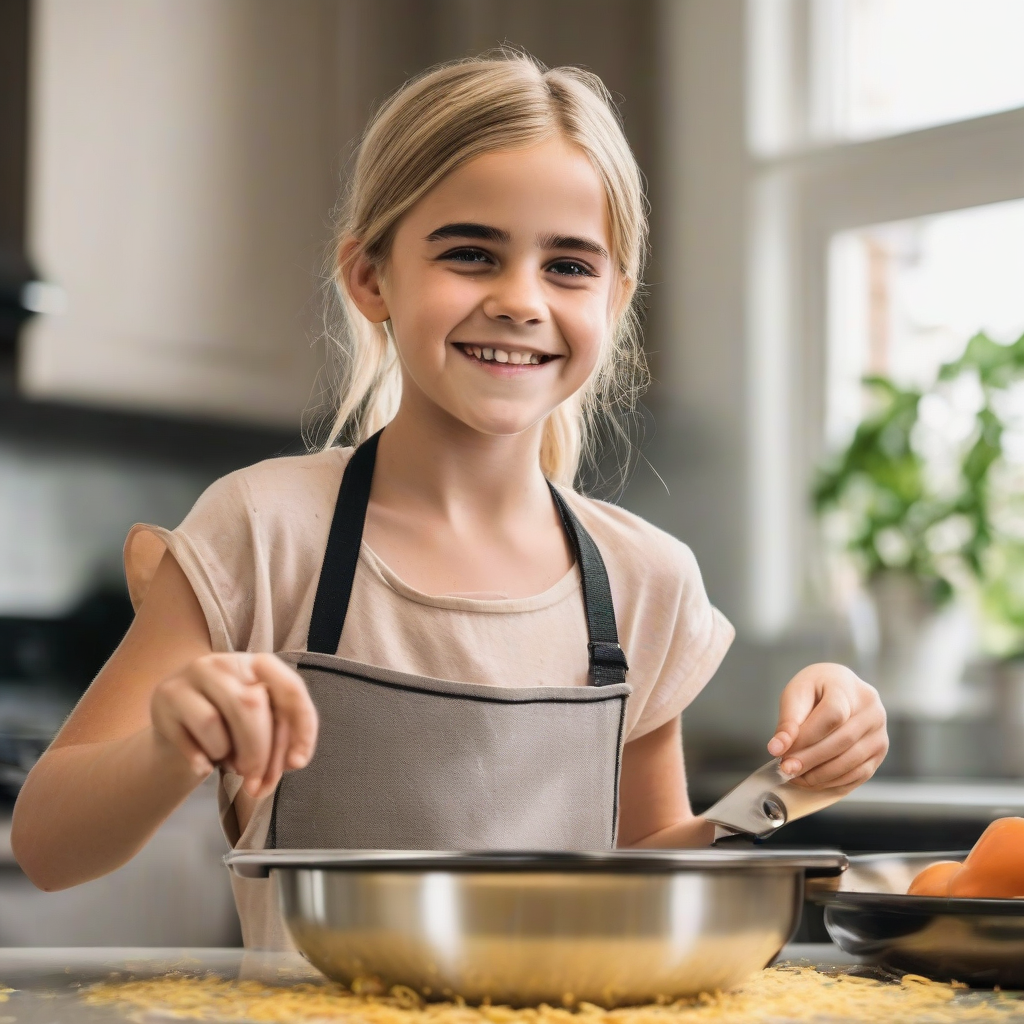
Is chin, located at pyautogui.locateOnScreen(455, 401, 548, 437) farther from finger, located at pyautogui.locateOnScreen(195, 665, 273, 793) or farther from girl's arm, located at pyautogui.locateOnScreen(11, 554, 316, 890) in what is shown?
finger, located at pyautogui.locateOnScreen(195, 665, 273, 793)

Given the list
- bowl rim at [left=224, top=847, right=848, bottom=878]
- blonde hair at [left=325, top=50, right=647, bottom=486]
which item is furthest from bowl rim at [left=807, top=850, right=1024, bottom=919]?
blonde hair at [left=325, top=50, right=647, bottom=486]

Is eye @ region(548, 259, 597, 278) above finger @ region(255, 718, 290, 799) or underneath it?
above

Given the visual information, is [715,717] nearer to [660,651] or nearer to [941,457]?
[941,457]

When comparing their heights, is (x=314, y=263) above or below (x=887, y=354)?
above

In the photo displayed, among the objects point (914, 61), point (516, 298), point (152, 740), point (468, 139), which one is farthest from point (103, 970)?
point (914, 61)

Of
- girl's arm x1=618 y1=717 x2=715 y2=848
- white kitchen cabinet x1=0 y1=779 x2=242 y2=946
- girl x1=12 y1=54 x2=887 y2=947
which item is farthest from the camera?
white kitchen cabinet x1=0 y1=779 x2=242 y2=946

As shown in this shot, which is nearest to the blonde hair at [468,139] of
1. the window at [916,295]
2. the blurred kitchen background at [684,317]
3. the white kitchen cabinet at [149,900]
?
the blurred kitchen background at [684,317]

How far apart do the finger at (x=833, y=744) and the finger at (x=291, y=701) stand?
343mm

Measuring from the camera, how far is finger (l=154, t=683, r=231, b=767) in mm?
598

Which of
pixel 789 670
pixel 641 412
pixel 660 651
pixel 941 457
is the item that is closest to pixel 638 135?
pixel 641 412

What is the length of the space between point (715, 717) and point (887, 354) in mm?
864

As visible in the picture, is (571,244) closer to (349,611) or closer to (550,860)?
(349,611)

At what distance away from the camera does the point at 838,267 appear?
290cm

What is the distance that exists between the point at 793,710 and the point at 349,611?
0.34 m
